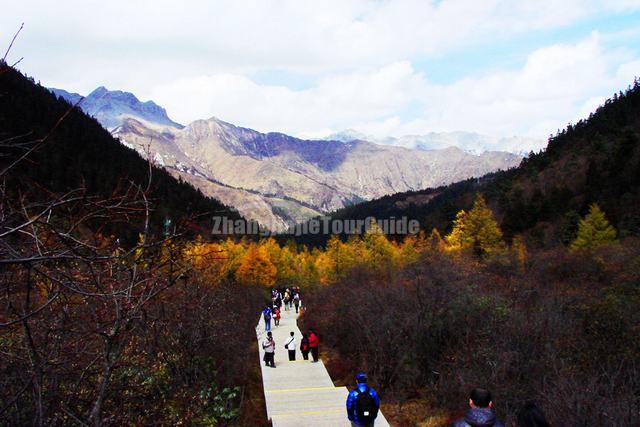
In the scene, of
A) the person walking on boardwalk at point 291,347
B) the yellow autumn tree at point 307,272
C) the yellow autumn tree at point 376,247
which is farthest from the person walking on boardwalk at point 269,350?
the yellow autumn tree at point 307,272

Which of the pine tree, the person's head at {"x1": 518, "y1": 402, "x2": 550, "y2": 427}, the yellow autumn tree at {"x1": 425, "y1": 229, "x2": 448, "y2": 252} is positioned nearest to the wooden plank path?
the person's head at {"x1": 518, "y1": 402, "x2": 550, "y2": 427}

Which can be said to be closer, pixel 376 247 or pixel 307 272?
pixel 376 247

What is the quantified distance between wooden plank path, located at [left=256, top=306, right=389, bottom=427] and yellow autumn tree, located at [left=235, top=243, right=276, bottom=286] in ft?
98.6

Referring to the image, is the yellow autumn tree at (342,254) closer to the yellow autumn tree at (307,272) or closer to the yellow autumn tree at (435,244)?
the yellow autumn tree at (307,272)

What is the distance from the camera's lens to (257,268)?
51.7 metres

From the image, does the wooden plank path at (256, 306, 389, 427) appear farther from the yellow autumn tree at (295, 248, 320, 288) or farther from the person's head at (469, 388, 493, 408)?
the yellow autumn tree at (295, 248, 320, 288)

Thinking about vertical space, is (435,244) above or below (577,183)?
below

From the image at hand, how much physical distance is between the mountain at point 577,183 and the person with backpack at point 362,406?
3813 cm

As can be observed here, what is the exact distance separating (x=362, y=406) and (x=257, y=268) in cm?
4367

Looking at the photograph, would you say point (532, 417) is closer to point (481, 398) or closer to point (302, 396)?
point (481, 398)

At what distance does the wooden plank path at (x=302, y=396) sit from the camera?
11.7 metres

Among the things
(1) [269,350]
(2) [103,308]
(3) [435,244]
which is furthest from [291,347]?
(3) [435,244]

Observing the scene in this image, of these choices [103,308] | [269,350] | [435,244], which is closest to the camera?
[103,308]

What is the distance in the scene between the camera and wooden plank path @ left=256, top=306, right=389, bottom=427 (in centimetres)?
1169
